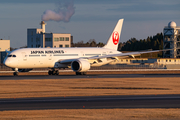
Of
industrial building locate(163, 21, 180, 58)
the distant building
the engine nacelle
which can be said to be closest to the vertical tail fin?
the engine nacelle

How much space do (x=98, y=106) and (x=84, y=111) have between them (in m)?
2.19

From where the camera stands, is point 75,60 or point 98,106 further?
point 75,60

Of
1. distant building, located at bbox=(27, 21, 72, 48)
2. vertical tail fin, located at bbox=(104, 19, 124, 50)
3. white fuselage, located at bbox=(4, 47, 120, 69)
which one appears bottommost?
white fuselage, located at bbox=(4, 47, 120, 69)

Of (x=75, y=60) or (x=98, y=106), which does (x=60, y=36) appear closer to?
(x=75, y=60)

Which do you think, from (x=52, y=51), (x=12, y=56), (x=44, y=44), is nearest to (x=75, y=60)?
(x=52, y=51)

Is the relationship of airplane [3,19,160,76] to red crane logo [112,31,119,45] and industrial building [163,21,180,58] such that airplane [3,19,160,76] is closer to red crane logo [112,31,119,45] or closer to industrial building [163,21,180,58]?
red crane logo [112,31,119,45]

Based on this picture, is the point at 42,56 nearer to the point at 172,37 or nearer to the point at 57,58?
the point at 57,58

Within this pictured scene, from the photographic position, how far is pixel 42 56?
167 feet

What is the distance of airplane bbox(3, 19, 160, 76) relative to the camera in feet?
161

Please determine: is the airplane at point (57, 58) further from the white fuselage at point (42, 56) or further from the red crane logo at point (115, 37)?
the red crane logo at point (115, 37)

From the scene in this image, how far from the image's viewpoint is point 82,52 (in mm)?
55594

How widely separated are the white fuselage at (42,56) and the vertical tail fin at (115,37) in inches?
217

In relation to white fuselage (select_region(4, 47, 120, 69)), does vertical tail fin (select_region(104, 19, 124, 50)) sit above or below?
above

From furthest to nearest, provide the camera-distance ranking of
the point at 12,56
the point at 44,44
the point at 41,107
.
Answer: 1. the point at 44,44
2. the point at 12,56
3. the point at 41,107
